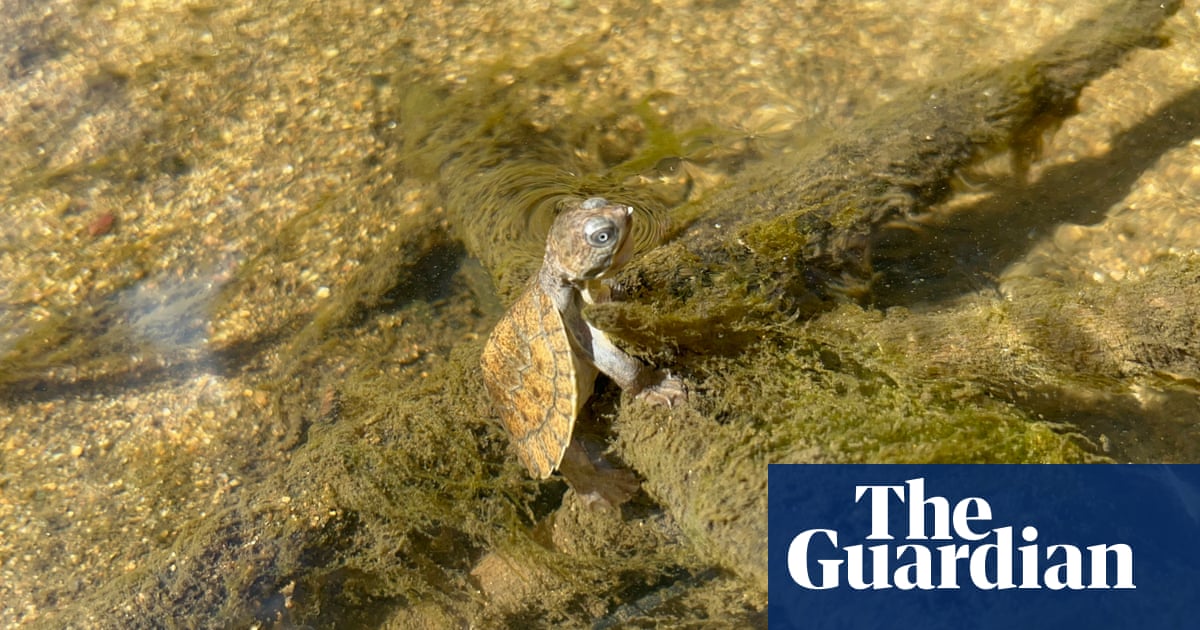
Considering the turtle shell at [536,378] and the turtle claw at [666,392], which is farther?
the turtle shell at [536,378]

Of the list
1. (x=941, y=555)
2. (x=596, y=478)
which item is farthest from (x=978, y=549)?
(x=596, y=478)

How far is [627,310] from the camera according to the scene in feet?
9.39

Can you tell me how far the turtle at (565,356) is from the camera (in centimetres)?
285

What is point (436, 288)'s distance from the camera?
12.9ft

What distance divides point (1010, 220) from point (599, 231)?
7.20 feet

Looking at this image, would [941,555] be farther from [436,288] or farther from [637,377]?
[436,288]

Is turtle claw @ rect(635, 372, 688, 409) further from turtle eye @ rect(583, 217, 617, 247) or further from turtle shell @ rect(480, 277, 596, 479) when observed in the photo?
turtle eye @ rect(583, 217, 617, 247)

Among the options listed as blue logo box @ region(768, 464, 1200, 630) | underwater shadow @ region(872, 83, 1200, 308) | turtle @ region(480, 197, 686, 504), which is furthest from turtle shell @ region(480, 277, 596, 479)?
underwater shadow @ region(872, 83, 1200, 308)

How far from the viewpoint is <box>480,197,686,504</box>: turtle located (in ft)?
9.35

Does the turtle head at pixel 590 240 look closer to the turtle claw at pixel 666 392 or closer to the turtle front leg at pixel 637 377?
the turtle front leg at pixel 637 377

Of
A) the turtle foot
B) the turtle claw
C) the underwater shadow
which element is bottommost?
the turtle foot

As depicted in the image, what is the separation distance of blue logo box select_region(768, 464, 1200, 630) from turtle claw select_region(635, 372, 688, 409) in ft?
1.53

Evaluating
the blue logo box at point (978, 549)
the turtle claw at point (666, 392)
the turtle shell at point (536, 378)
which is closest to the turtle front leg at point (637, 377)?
the turtle claw at point (666, 392)

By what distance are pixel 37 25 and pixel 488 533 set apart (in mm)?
4644
